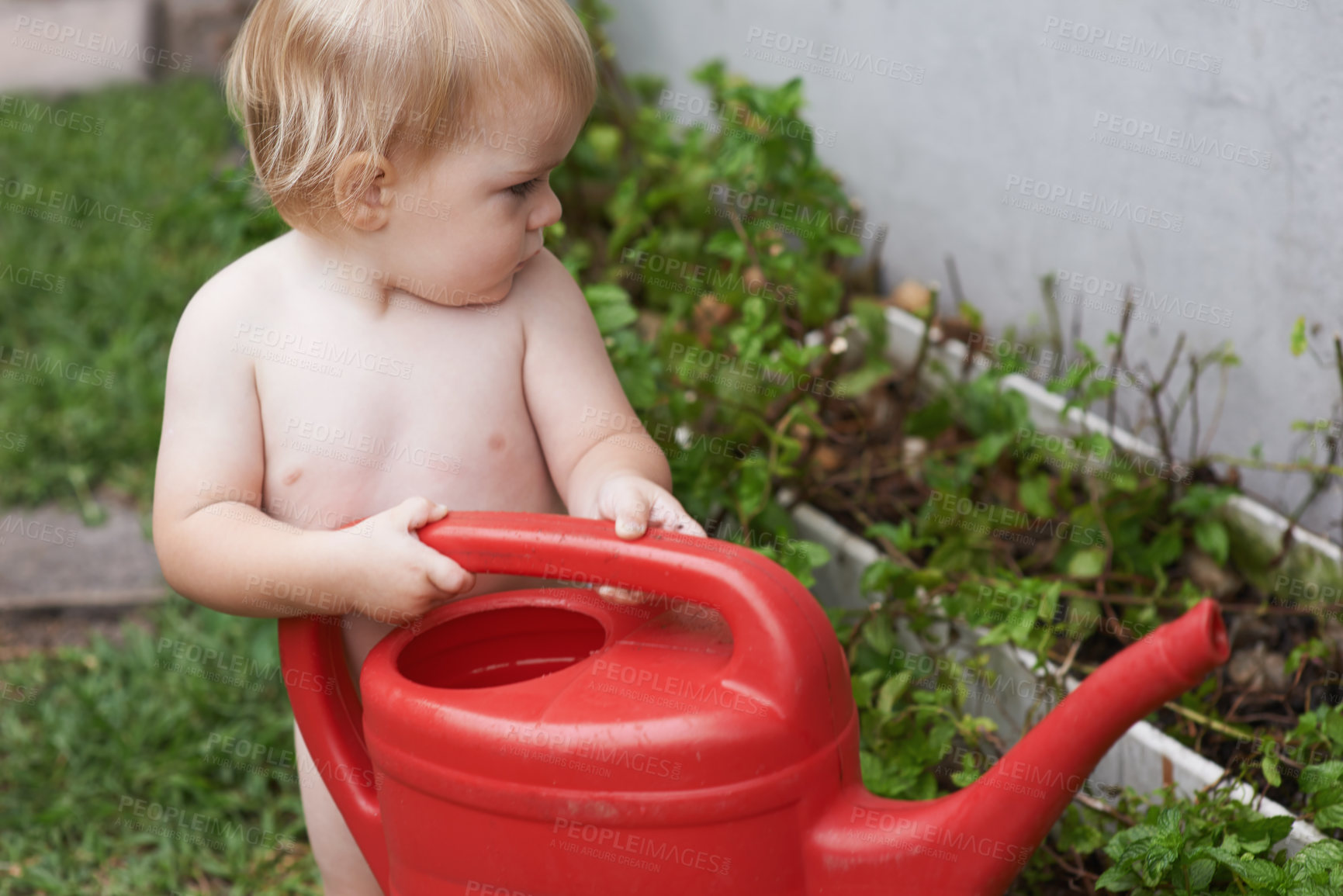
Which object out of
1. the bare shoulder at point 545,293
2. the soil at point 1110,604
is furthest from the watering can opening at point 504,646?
the soil at point 1110,604

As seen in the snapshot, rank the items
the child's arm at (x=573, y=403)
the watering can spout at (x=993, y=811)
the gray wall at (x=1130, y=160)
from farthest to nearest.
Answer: the gray wall at (x=1130, y=160) → the child's arm at (x=573, y=403) → the watering can spout at (x=993, y=811)

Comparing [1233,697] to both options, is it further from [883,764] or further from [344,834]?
[344,834]

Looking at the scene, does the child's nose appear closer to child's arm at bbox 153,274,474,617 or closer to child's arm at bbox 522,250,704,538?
child's arm at bbox 522,250,704,538

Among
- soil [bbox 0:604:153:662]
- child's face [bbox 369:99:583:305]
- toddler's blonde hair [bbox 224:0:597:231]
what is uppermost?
toddler's blonde hair [bbox 224:0:597:231]

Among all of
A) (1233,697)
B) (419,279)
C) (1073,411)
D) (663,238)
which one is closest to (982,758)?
(1233,697)

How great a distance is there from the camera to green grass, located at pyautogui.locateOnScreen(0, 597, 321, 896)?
195 centimetres

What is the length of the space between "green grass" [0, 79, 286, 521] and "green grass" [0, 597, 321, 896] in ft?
2.17

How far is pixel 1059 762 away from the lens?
1.10 m

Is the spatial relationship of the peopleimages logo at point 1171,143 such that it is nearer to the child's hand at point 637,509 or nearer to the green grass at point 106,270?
the child's hand at point 637,509

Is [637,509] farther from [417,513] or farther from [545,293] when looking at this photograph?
[545,293]

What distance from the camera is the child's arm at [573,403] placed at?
1.45 metres

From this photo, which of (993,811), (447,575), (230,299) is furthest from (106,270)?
(993,811)

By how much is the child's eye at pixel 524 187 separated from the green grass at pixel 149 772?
3.82 ft

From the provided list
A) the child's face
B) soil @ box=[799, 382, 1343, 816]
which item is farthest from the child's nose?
soil @ box=[799, 382, 1343, 816]
